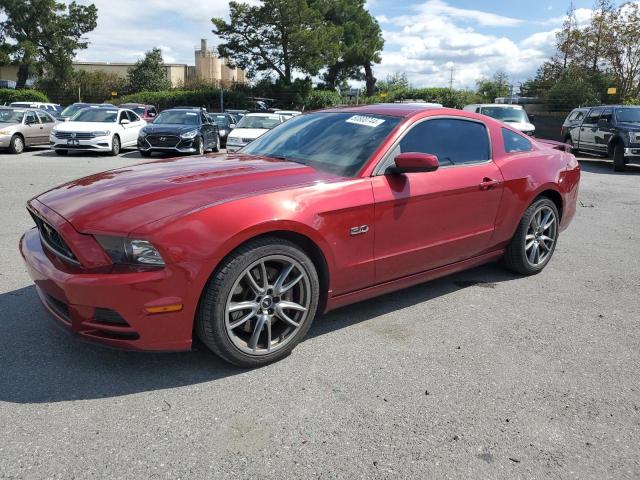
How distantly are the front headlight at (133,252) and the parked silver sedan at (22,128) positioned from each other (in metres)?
15.8

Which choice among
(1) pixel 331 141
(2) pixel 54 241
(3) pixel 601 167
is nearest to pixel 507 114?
(3) pixel 601 167

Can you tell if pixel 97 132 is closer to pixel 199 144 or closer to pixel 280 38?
pixel 199 144

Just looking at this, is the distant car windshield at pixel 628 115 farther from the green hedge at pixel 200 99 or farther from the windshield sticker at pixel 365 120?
the green hedge at pixel 200 99

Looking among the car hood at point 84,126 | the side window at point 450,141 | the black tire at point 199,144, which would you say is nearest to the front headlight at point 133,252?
the side window at point 450,141

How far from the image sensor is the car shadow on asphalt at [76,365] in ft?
9.63

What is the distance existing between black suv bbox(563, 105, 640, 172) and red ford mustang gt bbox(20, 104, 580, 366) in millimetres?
11846

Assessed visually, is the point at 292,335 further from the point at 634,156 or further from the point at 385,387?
the point at 634,156

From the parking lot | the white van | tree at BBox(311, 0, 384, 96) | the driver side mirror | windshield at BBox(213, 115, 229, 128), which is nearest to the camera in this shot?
the parking lot

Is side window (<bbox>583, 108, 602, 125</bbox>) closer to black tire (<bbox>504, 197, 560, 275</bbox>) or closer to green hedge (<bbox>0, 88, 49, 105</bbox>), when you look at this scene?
black tire (<bbox>504, 197, 560, 275</bbox>)

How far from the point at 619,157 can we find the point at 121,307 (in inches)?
607

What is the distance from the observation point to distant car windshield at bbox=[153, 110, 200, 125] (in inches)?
663

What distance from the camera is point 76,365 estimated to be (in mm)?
3188

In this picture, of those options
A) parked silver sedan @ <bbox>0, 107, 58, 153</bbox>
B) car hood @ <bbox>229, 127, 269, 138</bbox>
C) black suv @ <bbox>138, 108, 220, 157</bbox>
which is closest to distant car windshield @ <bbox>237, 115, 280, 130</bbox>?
car hood @ <bbox>229, 127, 269, 138</bbox>

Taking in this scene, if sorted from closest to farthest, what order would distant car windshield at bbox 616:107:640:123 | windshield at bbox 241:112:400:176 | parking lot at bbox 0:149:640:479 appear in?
parking lot at bbox 0:149:640:479 < windshield at bbox 241:112:400:176 < distant car windshield at bbox 616:107:640:123
